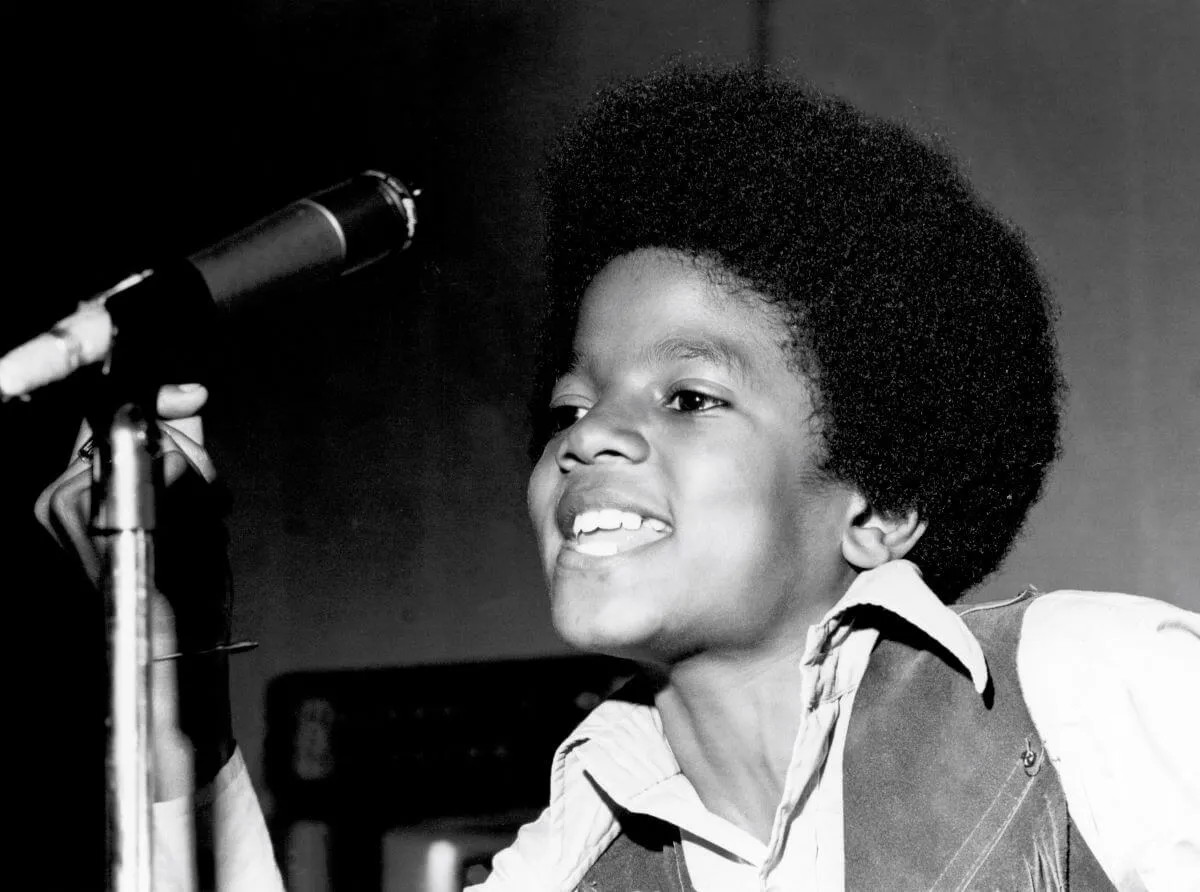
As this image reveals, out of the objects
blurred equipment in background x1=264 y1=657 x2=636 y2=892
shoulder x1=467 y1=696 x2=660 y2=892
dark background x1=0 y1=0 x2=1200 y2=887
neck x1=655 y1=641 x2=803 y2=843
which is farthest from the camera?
blurred equipment in background x1=264 y1=657 x2=636 y2=892

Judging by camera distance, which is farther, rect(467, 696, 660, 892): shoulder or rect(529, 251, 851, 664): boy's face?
rect(467, 696, 660, 892): shoulder

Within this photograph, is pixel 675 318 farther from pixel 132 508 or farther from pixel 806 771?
pixel 132 508

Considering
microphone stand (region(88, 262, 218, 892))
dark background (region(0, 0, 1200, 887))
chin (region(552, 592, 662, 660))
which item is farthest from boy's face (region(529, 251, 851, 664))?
dark background (region(0, 0, 1200, 887))

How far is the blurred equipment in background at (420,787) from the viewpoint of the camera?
2025 mm

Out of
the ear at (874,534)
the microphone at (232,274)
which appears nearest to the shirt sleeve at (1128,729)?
the ear at (874,534)

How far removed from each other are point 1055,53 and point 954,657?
1.03m

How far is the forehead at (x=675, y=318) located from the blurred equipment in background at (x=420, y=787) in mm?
805

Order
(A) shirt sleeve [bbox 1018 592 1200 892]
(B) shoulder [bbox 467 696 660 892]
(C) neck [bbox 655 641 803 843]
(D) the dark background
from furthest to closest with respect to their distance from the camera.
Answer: (D) the dark background < (B) shoulder [bbox 467 696 660 892] < (C) neck [bbox 655 641 803 843] < (A) shirt sleeve [bbox 1018 592 1200 892]

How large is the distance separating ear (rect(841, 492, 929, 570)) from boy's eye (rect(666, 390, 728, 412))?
0.20 meters

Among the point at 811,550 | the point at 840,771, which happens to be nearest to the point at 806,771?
the point at 840,771

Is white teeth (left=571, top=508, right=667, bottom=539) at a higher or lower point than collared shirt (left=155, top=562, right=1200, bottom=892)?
higher

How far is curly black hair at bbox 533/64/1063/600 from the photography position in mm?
1393

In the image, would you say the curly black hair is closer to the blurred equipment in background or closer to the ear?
the ear

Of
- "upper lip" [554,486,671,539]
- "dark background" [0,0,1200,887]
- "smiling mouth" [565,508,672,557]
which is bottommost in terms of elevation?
"smiling mouth" [565,508,672,557]
